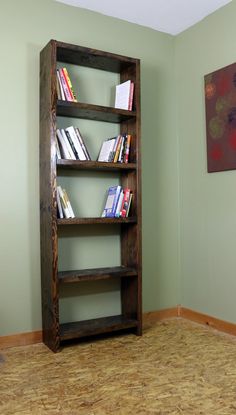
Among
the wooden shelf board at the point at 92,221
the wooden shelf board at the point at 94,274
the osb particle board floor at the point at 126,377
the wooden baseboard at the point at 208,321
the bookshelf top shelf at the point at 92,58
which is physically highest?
the bookshelf top shelf at the point at 92,58

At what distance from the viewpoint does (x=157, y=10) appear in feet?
9.78

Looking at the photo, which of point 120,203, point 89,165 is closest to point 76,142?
point 89,165

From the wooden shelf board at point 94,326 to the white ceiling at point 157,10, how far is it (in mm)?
2366

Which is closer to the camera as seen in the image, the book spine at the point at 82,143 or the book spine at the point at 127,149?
the book spine at the point at 82,143

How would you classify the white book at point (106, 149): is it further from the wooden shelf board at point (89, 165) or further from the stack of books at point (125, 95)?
the stack of books at point (125, 95)

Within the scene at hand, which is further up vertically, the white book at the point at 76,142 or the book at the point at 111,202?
the white book at the point at 76,142

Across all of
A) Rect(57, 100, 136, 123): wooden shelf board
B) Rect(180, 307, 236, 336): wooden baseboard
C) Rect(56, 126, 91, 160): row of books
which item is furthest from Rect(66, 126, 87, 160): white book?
Rect(180, 307, 236, 336): wooden baseboard

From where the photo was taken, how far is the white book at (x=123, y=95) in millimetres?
2861

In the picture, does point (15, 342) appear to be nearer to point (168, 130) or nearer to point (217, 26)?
point (168, 130)

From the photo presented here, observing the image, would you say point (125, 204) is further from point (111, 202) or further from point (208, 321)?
point (208, 321)

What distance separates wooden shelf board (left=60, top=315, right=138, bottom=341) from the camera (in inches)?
102

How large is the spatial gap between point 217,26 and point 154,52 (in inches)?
22.4

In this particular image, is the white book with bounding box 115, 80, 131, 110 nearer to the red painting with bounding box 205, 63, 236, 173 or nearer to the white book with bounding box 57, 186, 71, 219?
the red painting with bounding box 205, 63, 236, 173

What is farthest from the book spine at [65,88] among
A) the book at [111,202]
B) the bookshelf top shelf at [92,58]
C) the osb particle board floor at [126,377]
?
the osb particle board floor at [126,377]
